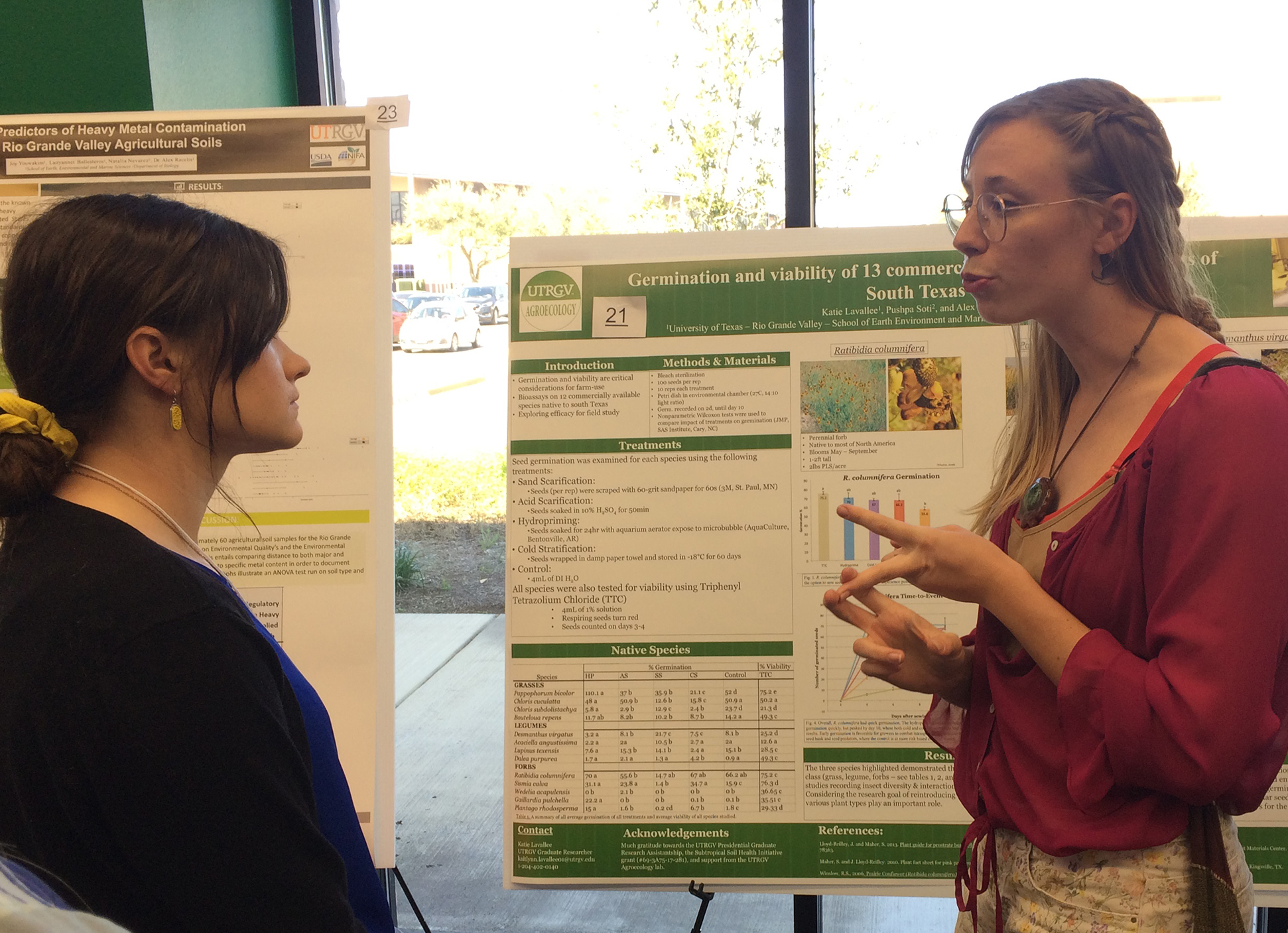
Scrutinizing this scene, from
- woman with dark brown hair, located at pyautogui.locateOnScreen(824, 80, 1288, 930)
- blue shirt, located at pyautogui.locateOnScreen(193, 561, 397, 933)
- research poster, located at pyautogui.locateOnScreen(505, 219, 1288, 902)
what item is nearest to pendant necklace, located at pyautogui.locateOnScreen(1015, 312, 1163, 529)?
woman with dark brown hair, located at pyautogui.locateOnScreen(824, 80, 1288, 930)

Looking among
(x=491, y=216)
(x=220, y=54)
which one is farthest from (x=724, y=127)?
(x=220, y=54)

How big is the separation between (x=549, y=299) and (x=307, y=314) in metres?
0.54

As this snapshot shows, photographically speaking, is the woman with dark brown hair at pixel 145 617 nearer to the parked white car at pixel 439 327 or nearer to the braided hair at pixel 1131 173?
the braided hair at pixel 1131 173

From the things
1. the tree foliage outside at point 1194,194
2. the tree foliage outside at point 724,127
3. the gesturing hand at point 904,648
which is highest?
the tree foliage outside at point 724,127

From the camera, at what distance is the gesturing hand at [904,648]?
3.70 feet

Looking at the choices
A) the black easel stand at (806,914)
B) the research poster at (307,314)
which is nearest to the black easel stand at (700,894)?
the black easel stand at (806,914)

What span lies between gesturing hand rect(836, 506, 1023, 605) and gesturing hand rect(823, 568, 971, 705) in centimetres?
8

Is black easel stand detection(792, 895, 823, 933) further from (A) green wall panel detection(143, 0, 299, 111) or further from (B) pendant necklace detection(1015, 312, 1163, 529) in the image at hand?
(A) green wall panel detection(143, 0, 299, 111)

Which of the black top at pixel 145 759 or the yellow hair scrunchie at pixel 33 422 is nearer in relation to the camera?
the black top at pixel 145 759

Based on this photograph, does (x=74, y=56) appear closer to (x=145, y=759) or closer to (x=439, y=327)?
(x=439, y=327)

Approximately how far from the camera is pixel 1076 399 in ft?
3.86

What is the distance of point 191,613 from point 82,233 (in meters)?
0.42

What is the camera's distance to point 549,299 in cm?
217

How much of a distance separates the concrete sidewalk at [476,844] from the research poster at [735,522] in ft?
2.28
